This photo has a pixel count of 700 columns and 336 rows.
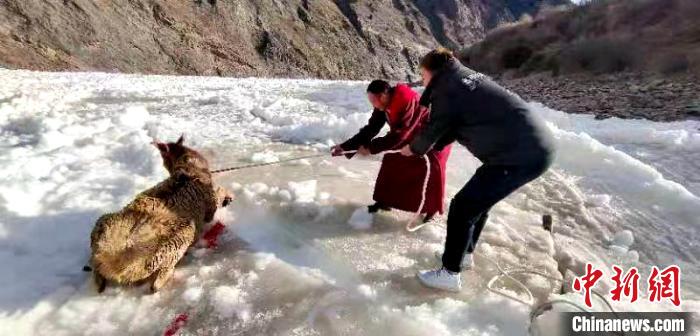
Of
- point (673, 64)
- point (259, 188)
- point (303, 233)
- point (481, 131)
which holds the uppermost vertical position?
point (673, 64)

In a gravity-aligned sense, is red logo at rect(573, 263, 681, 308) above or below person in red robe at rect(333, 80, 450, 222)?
below

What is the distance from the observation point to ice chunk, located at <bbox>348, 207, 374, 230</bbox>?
454 cm

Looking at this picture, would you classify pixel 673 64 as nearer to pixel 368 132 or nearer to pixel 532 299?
pixel 368 132

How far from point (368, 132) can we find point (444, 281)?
1907mm

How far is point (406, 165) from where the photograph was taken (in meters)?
4.62

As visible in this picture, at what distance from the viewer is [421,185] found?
4.62m

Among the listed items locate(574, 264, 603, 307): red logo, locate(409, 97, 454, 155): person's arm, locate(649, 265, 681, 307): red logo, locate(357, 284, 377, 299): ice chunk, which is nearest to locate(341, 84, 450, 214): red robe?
locate(409, 97, 454, 155): person's arm

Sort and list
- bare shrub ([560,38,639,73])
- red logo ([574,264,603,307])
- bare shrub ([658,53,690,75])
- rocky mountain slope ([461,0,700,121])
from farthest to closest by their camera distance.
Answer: bare shrub ([560,38,639,73]) → bare shrub ([658,53,690,75]) → rocky mountain slope ([461,0,700,121]) → red logo ([574,264,603,307])

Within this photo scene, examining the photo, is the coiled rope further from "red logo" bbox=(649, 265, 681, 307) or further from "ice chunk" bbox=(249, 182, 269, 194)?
"ice chunk" bbox=(249, 182, 269, 194)

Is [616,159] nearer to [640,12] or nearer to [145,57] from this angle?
[640,12]

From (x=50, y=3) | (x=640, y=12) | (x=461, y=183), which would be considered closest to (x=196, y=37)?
(x=50, y=3)

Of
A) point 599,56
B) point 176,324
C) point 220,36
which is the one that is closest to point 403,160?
point 176,324

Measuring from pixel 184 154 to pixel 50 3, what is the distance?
2480cm

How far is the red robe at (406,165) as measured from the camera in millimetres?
4562
